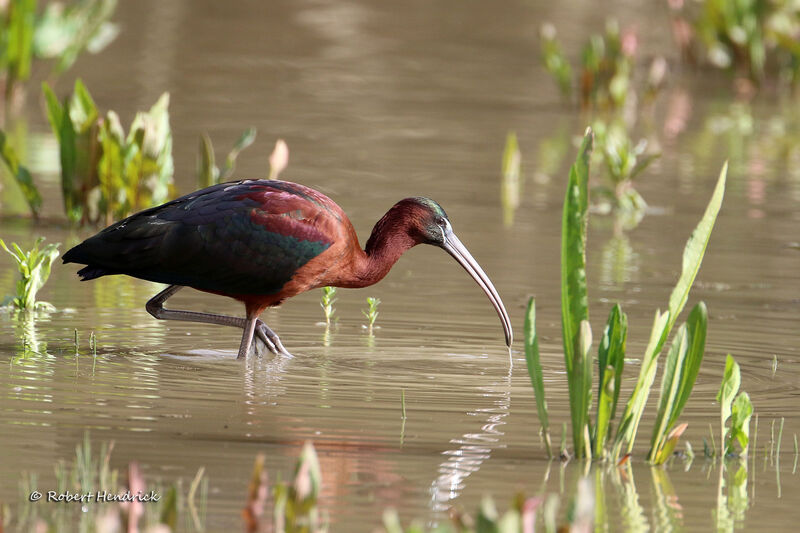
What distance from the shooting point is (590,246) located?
1112cm

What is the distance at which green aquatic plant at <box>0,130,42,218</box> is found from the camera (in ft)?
32.9

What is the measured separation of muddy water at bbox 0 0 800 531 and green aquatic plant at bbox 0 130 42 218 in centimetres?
18

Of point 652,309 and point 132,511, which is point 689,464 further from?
point 652,309

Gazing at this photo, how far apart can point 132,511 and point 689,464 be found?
232 cm

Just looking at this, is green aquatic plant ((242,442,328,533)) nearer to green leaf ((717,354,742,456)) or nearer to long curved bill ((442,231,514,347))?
green leaf ((717,354,742,456))

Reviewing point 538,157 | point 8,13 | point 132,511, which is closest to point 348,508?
point 132,511

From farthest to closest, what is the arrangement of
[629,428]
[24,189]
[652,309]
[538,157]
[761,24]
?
[761,24]
[538,157]
[24,189]
[652,309]
[629,428]

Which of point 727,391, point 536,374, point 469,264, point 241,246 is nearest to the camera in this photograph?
point 536,374

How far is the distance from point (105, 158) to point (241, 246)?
3.22m

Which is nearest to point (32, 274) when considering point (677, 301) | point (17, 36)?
point (677, 301)

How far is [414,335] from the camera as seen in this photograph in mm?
8039

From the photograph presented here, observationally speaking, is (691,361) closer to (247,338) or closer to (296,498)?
(296,498)

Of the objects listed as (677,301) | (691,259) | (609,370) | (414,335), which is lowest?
(414,335)

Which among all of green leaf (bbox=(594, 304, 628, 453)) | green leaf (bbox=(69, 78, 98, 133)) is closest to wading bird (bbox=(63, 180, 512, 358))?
green leaf (bbox=(594, 304, 628, 453))
